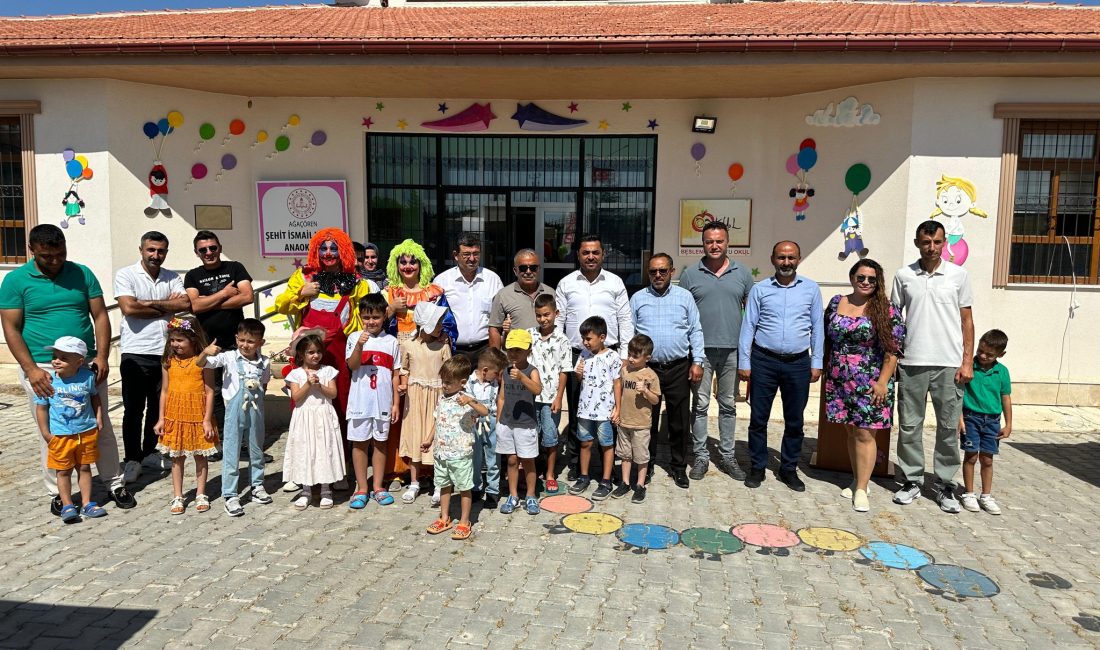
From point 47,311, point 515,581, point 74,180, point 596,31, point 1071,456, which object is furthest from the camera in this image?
point 74,180

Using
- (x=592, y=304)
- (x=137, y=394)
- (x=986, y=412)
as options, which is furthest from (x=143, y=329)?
(x=986, y=412)

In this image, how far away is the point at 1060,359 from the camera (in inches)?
314

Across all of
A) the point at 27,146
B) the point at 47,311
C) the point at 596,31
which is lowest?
the point at 47,311

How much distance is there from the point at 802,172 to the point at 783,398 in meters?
4.67

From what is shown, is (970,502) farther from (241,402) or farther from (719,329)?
(241,402)

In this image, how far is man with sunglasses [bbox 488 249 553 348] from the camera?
4.99 metres

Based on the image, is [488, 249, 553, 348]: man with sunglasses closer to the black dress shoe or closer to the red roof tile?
the black dress shoe

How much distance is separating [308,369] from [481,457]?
4.35 ft

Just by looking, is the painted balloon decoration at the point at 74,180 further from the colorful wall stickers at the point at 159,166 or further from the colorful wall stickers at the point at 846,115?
the colorful wall stickers at the point at 846,115

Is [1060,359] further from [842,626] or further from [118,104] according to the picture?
[118,104]

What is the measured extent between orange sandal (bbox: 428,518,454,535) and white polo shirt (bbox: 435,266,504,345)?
54.2 inches

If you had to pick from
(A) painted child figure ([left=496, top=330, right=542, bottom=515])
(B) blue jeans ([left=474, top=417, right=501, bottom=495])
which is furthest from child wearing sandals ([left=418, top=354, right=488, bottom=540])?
(A) painted child figure ([left=496, top=330, right=542, bottom=515])

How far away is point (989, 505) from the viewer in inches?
189

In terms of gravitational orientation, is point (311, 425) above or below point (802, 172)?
below
